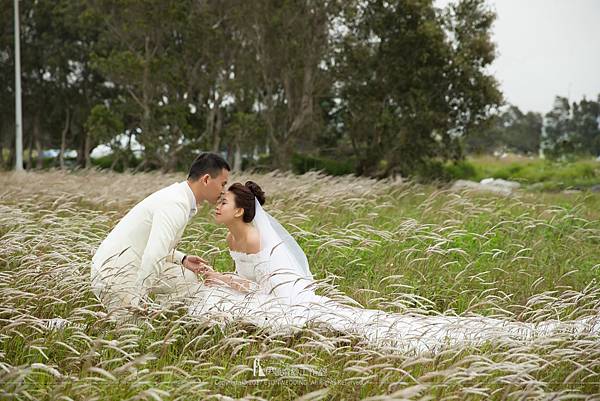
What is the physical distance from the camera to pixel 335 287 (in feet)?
20.4

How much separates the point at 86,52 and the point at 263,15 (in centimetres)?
1312

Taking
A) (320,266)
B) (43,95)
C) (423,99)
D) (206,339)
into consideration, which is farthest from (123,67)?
(206,339)

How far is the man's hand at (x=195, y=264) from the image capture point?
579 cm

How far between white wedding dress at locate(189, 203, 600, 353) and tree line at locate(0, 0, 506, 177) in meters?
18.6

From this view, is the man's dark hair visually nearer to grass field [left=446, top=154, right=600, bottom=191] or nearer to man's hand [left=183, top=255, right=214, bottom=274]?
man's hand [left=183, top=255, right=214, bottom=274]

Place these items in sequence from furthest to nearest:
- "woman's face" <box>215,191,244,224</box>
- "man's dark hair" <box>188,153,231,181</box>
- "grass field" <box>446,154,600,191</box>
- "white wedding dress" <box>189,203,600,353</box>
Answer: "grass field" <box>446,154,600,191</box>, "woman's face" <box>215,191,244,224</box>, "man's dark hair" <box>188,153,231,181</box>, "white wedding dress" <box>189,203,600,353</box>

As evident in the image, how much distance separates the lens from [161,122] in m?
25.2

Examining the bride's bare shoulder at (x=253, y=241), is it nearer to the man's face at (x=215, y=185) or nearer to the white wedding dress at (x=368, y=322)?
the white wedding dress at (x=368, y=322)

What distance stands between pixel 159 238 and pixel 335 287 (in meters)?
1.75

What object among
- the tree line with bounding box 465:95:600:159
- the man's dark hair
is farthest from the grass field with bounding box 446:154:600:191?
the man's dark hair

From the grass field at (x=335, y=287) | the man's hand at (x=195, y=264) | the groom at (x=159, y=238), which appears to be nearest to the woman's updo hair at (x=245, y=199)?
the groom at (x=159, y=238)

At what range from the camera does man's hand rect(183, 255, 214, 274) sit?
5785 millimetres

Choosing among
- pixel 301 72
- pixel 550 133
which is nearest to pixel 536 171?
pixel 301 72

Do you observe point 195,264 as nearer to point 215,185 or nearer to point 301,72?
point 215,185
